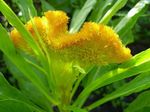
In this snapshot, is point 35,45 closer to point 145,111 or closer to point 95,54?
point 95,54

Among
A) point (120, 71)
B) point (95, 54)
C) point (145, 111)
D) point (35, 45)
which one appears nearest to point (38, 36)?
point (35, 45)

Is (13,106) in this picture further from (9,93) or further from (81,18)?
(81,18)

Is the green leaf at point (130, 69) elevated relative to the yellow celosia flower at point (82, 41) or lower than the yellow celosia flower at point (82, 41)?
lower

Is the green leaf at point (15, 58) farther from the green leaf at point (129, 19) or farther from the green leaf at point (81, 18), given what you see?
the green leaf at point (129, 19)

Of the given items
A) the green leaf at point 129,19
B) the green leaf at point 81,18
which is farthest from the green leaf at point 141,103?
the green leaf at point 81,18

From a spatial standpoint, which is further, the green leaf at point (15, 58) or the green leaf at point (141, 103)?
the green leaf at point (141, 103)

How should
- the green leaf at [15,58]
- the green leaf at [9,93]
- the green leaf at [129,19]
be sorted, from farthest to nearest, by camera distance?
1. the green leaf at [129,19]
2. the green leaf at [9,93]
3. the green leaf at [15,58]

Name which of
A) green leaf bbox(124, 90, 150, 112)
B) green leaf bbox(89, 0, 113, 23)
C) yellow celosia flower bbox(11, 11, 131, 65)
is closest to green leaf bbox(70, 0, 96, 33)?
green leaf bbox(89, 0, 113, 23)

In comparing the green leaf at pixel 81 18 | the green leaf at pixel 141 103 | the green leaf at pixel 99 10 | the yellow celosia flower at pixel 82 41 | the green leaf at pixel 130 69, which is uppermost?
the yellow celosia flower at pixel 82 41

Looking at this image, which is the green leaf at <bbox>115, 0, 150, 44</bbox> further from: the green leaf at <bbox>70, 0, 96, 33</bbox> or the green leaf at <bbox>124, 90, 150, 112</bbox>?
the green leaf at <bbox>124, 90, 150, 112</bbox>
